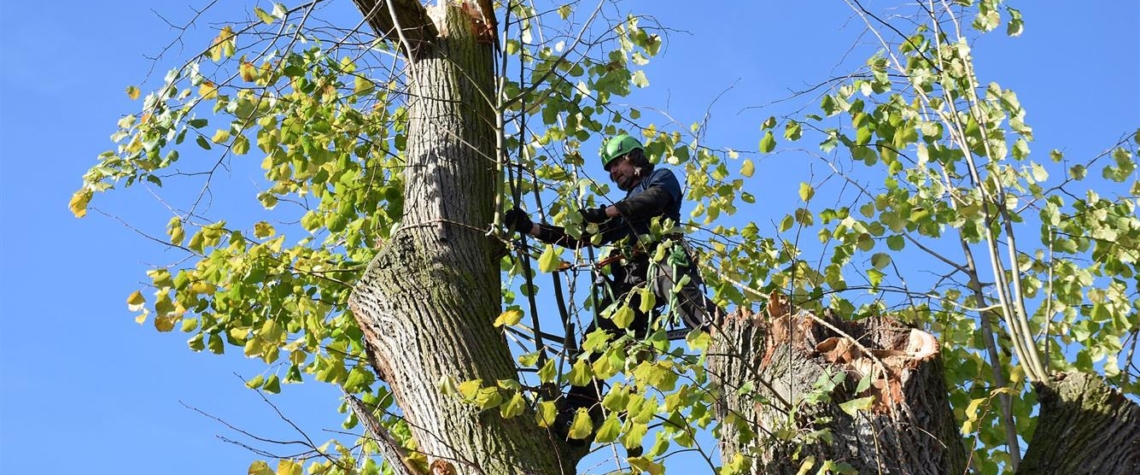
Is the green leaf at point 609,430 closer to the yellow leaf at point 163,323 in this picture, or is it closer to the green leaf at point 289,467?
the green leaf at point 289,467

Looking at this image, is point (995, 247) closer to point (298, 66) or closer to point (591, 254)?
point (591, 254)

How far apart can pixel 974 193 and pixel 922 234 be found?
10.1 inches

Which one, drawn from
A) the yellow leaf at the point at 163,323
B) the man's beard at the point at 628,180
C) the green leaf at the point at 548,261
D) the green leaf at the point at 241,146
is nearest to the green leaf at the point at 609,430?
the green leaf at the point at 548,261

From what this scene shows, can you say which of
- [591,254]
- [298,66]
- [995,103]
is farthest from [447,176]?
[995,103]

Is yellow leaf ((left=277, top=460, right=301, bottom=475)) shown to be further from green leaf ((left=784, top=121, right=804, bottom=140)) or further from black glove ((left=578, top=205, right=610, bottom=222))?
green leaf ((left=784, top=121, right=804, bottom=140))

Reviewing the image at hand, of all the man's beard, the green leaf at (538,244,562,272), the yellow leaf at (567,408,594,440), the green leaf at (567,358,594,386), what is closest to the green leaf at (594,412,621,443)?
the yellow leaf at (567,408,594,440)

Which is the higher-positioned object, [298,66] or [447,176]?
[298,66]

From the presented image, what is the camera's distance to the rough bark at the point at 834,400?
3.41 metres

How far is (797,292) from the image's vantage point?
4727mm

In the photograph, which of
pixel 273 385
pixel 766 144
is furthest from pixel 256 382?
pixel 766 144

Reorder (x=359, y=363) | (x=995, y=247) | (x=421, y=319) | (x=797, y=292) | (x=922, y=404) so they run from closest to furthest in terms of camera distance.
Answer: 1. (x=922, y=404)
2. (x=421, y=319)
3. (x=995, y=247)
4. (x=797, y=292)
5. (x=359, y=363)

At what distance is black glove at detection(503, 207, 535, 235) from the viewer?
4480 millimetres

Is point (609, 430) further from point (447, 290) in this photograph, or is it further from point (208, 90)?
point (208, 90)

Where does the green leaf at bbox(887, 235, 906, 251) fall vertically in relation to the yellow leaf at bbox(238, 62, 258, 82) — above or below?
below
